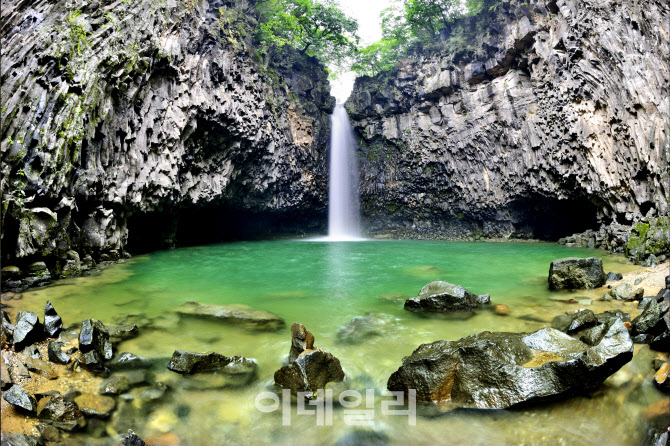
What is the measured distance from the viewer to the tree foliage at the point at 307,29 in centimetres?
2253

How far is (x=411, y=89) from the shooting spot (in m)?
25.2

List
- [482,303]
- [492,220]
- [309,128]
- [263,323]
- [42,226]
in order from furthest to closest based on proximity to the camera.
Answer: [309,128], [492,220], [42,226], [482,303], [263,323]

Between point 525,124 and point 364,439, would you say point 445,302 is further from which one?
point 525,124

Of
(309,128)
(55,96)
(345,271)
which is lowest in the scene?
(345,271)

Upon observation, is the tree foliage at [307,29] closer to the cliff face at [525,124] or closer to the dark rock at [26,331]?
the cliff face at [525,124]

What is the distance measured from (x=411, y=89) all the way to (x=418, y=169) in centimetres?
547

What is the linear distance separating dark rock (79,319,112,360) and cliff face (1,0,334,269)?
5.31 metres

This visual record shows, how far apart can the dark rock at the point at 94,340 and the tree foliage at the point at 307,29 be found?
68.6ft

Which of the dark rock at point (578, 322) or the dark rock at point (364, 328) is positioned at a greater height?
the dark rock at point (578, 322)

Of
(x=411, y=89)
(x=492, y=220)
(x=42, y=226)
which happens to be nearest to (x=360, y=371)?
(x=42, y=226)

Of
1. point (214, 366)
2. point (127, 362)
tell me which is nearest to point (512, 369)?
point (214, 366)

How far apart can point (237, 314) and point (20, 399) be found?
3.37m

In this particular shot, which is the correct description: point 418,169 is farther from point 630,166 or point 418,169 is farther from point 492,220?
point 630,166

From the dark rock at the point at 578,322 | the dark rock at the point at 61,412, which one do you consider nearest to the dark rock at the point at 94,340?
the dark rock at the point at 61,412
